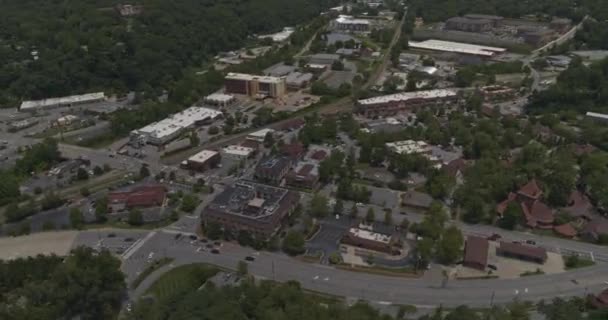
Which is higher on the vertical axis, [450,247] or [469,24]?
[469,24]

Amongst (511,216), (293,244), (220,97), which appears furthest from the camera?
(220,97)

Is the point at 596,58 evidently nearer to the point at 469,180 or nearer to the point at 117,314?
the point at 469,180

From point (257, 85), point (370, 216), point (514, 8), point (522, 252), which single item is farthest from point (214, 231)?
point (514, 8)

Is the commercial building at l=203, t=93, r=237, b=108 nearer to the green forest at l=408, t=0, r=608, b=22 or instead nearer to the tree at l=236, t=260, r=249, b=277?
the tree at l=236, t=260, r=249, b=277

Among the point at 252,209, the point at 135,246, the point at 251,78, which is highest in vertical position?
the point at 251,78

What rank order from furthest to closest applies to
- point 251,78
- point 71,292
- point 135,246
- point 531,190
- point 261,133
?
point 251,78 → point 261,133 → point 531,190 → point 135,246 → point 71,292

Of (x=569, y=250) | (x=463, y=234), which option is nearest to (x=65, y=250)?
(x=463, y=234)

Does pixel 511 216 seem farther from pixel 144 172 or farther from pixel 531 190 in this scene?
pixel 144 172

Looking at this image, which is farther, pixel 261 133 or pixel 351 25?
pixel 351 25
